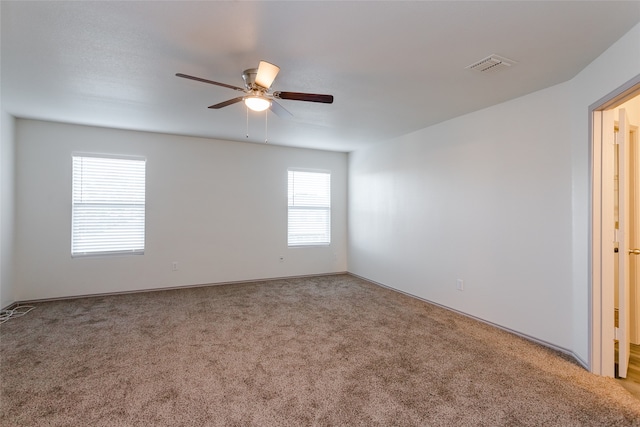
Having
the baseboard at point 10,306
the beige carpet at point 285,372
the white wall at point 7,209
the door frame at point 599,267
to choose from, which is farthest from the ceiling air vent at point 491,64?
the baseboard at point 10,306

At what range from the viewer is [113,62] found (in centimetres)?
254

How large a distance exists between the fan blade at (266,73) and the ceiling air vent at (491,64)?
1647 mm

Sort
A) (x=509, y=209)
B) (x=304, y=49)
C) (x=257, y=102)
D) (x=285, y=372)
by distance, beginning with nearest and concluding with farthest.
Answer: (x=304, y=49) < (x=285, y=372) < (x=257, y=102) < (x=509, y=209)

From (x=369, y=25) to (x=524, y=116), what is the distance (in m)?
2.17

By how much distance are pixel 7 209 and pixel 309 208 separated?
4.42m

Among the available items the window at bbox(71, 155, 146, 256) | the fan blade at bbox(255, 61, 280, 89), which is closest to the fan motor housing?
the fan blade at bbox(255, 61, 280, 89)

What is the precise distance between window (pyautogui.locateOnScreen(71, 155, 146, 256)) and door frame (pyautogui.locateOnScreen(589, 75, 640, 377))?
5572 mm

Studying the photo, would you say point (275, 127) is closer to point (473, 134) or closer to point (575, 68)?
point (473, 134)

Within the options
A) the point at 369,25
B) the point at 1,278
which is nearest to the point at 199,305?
the point at 1,278

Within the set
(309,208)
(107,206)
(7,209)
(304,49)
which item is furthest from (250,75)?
(7,209)

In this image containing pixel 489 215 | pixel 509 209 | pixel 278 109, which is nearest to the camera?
pixel 278 109

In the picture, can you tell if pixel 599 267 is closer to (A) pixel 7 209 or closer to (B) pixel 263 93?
(B) pixel 263 93

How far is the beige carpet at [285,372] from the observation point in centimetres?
192

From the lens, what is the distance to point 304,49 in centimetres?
232
